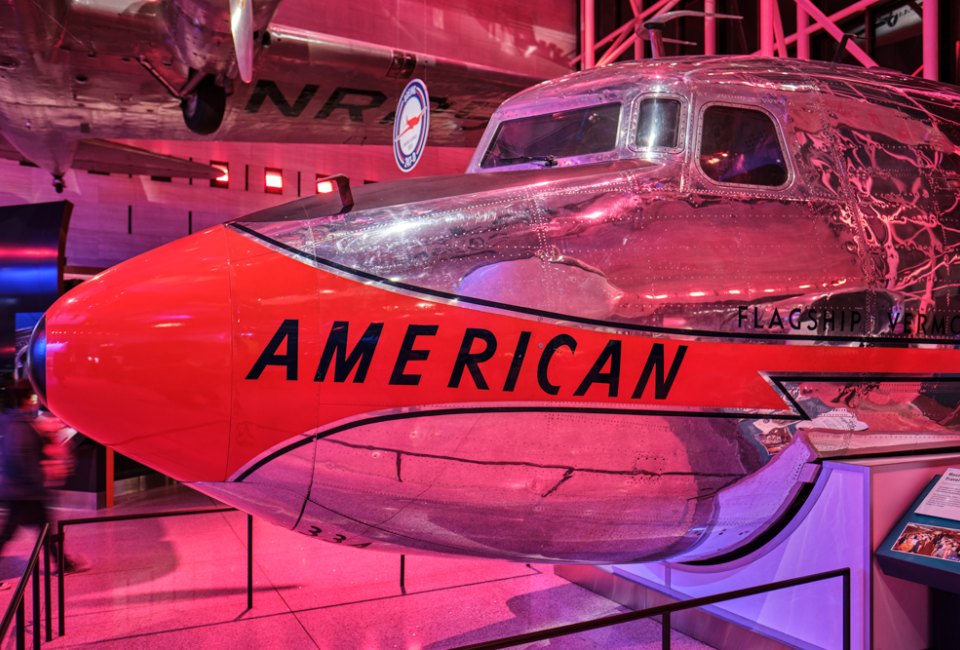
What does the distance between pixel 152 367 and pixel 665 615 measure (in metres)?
2.59

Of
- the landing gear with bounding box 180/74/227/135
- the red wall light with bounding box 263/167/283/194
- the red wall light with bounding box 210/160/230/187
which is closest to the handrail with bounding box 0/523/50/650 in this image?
the landing gear with bounding box 180/74/227/135

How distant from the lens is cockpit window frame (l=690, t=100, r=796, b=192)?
154 inches

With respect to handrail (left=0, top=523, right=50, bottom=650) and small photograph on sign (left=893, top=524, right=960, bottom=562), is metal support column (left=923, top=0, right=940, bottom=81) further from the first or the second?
handrail (left=0, top=523, right=50, bottom=650)

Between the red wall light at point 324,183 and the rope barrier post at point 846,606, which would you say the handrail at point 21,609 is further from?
the rope barrier post at point 846,606

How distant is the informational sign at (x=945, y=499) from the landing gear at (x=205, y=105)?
28.6 ft

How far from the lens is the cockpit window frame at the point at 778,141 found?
3.90 meters

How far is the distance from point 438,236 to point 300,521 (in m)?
1.37

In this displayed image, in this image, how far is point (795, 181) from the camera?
13.2 ft

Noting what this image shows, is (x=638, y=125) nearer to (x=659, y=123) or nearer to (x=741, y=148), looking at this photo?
(x=659, y=123)

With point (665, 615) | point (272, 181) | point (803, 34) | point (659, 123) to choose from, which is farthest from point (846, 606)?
point (272, 181)

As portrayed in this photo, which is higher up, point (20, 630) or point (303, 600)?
point (20, 630)

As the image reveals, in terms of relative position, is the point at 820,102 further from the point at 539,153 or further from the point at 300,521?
the point at 300,521

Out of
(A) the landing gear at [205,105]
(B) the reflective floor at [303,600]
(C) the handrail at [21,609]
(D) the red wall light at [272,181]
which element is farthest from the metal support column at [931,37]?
(C) the handrail at [21,609]

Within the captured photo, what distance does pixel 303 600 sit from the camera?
22.4ft
